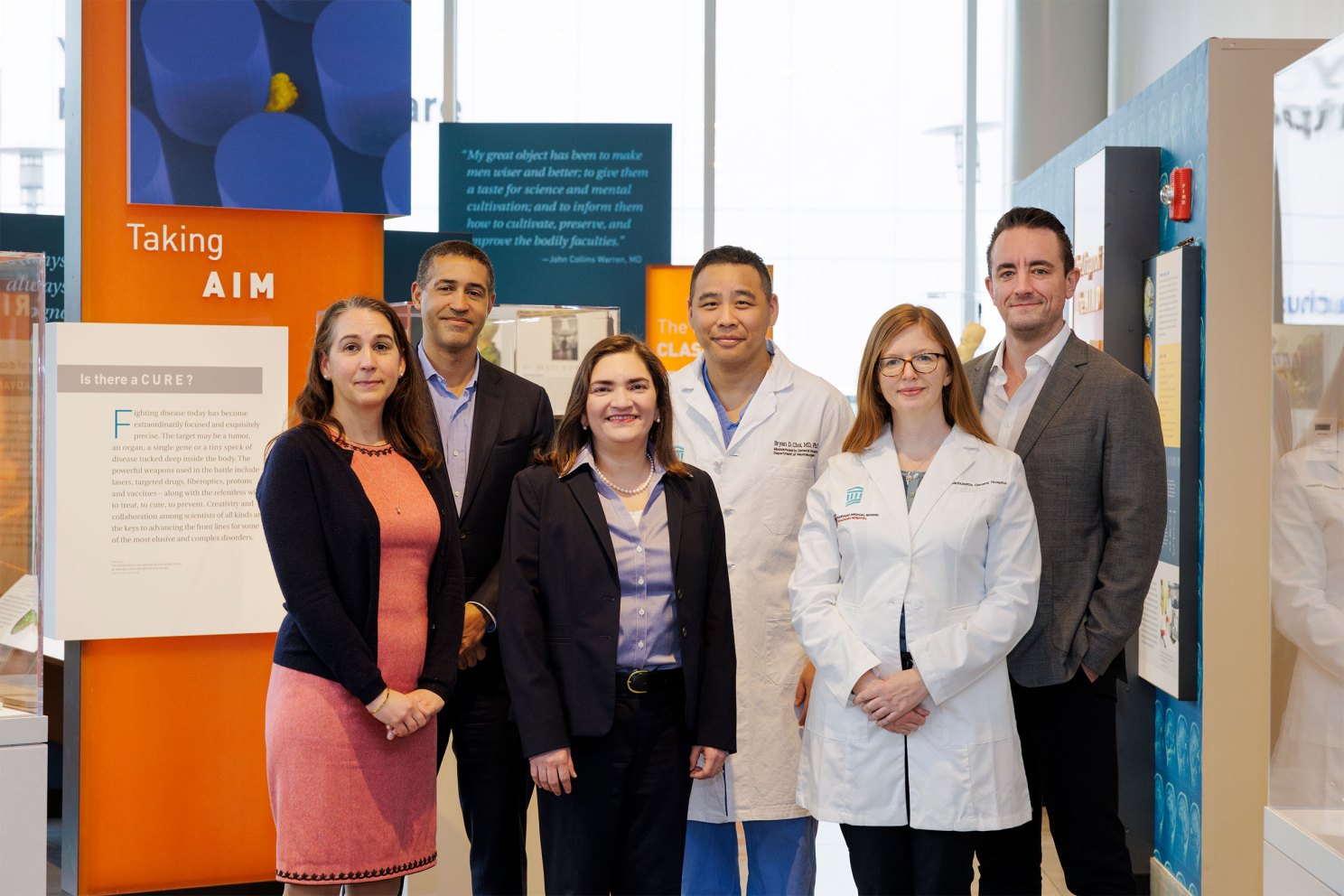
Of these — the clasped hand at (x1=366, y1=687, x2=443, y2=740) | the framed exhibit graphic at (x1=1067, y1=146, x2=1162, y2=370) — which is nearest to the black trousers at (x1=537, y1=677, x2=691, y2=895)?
the clasped hand at (x1=366, y1=687, x2=443, y2=740)

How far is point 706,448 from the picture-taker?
288 centimetres

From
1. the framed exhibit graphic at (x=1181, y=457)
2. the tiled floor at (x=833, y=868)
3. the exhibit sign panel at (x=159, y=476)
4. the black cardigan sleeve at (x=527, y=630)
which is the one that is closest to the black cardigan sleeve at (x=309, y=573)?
the black cardigan sleeve at (x=527, y=630)

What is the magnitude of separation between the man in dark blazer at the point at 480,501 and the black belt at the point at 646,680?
42 centimetres

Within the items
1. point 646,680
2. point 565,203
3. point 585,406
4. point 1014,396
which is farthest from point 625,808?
point 565,203

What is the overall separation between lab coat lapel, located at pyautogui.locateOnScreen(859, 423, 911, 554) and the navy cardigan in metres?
1.01

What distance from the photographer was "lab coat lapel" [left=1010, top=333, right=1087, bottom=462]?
262 centimetres

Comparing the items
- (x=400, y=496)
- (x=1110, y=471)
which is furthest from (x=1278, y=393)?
(x=400, y=496)

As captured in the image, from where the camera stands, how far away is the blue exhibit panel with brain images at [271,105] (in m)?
3.45

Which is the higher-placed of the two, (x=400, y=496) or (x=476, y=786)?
(x=400, y=496)

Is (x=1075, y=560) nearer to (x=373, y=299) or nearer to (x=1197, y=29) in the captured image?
(x=373, y=299)

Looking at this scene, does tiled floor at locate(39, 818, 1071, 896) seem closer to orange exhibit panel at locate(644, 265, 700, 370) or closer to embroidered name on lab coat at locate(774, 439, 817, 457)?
embroidered name on lab coat at locate(774, 439, 817, 457)

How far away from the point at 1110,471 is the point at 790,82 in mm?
5650

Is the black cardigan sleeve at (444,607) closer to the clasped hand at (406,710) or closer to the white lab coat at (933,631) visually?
the clasped hand at (406,710)

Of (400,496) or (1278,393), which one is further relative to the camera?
(400,496)
